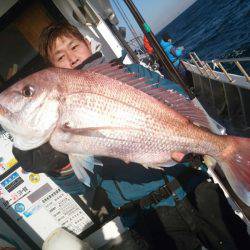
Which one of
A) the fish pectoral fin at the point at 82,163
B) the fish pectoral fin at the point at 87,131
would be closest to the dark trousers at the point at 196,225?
the fish pectoral fin at the point at 82,163

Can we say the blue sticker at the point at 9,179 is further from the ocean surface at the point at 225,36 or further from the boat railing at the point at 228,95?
the ocean surface at the point at 225,36

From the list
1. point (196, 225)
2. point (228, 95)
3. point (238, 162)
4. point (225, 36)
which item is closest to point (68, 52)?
point (238, 162)

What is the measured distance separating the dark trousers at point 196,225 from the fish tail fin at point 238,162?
2.30 feet

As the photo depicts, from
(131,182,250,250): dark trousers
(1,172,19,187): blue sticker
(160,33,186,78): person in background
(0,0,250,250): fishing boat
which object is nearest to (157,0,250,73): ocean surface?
(160,33,186,78): person in background

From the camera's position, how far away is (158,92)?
2.25 m

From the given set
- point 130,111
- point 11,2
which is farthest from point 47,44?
point 11,2

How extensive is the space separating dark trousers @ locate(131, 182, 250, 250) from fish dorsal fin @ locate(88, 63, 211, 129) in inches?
33.9

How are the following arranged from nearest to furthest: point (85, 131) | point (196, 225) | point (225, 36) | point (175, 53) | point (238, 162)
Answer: point (85, 131), point (238, 162), point (196, 225), point (175, 53), point (225, 36)

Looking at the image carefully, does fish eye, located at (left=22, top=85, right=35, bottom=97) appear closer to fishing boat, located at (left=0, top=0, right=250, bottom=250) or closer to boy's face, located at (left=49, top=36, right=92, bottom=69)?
boy's face, located at (left=49, top=36, right=92, bottom=69)

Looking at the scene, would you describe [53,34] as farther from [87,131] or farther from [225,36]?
[225,36]

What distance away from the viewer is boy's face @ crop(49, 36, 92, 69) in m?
2.69

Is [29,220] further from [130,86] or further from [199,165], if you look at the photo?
[130,86]

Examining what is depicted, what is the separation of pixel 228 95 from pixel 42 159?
5.93m

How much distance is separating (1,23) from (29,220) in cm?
305
